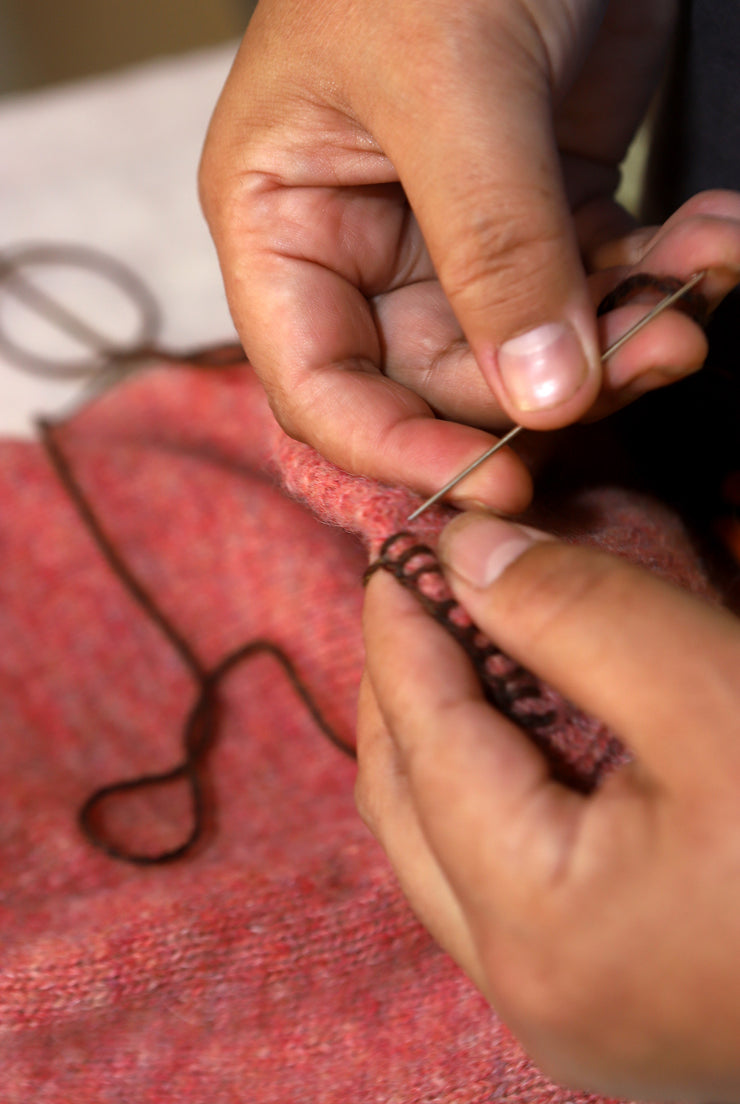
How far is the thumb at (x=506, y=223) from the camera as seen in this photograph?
0.53m

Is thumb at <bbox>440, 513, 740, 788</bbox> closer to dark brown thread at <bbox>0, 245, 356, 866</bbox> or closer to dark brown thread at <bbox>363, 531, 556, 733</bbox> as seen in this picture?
dark brown thread at <bbox>363, 531, 556, 733</bbox>

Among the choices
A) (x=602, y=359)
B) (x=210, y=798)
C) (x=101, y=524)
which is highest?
(x=602, y=359)

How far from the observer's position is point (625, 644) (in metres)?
0.41

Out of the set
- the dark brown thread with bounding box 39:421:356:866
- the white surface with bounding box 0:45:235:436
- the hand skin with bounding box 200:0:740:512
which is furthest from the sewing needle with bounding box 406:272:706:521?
the white surface with bounding box 0:45:235:436

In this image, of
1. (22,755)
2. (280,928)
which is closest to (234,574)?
(22,755)

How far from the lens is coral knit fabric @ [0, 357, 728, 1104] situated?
0.67 metres

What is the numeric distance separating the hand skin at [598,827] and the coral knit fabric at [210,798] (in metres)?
0.14

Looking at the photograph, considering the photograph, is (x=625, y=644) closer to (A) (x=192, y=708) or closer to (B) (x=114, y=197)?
(A) (x=192, y=708)

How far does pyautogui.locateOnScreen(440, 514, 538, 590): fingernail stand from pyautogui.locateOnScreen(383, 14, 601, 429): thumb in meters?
0.09

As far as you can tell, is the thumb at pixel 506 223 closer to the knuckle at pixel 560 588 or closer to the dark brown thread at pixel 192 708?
the knuckle at pixel 560 588

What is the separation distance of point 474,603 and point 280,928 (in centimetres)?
36

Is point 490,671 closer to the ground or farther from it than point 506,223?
closer to the ground

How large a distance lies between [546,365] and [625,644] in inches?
8.3

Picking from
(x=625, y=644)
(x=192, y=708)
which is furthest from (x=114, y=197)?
(x=625, y=644)
